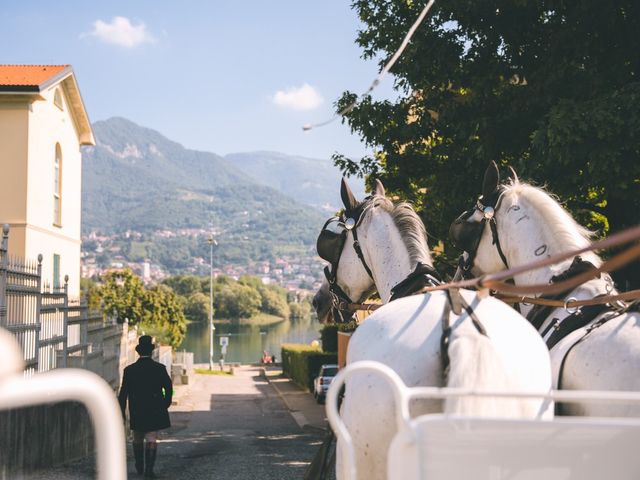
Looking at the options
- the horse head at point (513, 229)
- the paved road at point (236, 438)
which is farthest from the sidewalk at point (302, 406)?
the horse head at point (513, 229)

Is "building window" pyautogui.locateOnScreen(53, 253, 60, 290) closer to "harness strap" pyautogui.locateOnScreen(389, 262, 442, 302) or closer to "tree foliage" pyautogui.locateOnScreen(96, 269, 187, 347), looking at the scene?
"harness strap" pyautogui.locateOnScreen(389, 262, 442, 302)

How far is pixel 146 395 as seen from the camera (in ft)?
36.4

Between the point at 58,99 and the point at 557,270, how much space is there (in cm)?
2555

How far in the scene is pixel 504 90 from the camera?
13008mm

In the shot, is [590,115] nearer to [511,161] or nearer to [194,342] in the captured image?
[511,161]

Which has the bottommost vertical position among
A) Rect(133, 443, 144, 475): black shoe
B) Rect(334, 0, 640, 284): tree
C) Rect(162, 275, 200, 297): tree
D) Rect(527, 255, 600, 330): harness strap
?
→ Rect(133, 443, 144, 475): black shoe

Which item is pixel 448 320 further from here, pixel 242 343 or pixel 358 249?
pixel 242 343

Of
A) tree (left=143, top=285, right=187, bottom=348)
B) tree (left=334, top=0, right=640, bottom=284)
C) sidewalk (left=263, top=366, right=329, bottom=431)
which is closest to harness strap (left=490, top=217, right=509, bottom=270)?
tree (left=334, top=0, right=640, bottom=284)

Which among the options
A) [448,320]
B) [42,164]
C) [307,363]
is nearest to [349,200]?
[448,320]

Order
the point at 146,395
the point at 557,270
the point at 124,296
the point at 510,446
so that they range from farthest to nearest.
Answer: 1. the point at 124,296
2. the point at 146,395
3. the point at 557,270
4. the point at 510,446

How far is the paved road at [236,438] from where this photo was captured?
39.9 feet

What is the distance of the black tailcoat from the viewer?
36.1ft

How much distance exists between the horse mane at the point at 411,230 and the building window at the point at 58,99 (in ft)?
80.1

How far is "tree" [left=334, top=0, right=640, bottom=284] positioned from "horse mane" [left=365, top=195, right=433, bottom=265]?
18.3ft
